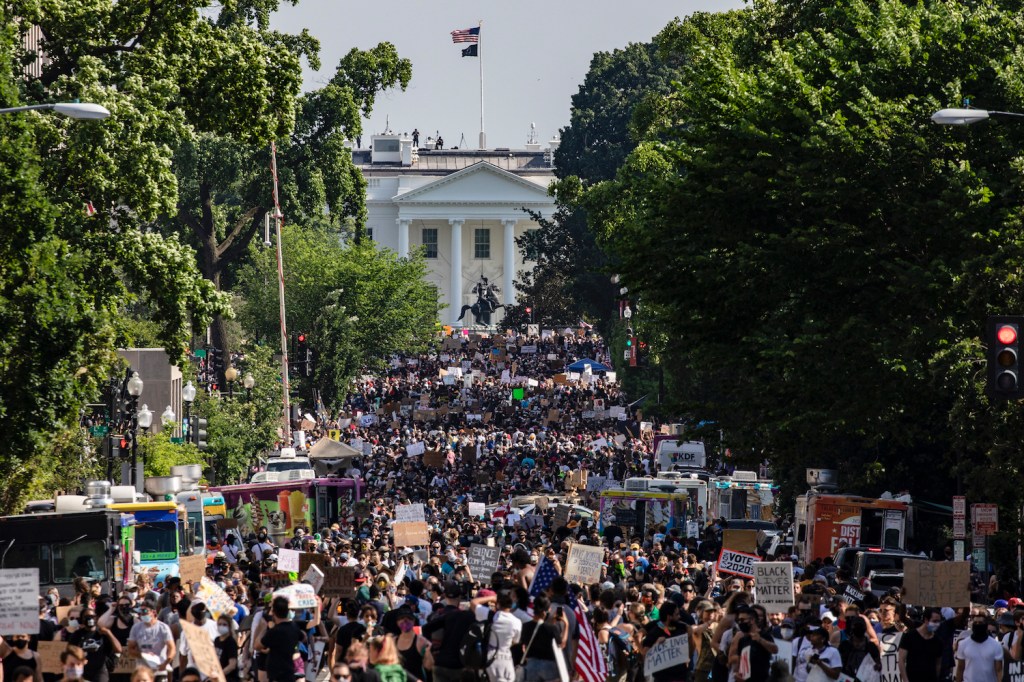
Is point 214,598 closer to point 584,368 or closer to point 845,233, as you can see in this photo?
point 845,233

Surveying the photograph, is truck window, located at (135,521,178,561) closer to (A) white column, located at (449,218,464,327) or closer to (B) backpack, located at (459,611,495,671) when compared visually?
(B) backpack, located at (459,611,495,671)

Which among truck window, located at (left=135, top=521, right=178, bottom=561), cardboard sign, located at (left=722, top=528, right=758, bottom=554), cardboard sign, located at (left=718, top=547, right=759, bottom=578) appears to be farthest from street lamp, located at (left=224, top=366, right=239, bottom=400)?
cardboard sign, located at (left=718, top=547, right=759, bottom=578)

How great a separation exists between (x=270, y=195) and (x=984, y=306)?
40.0 metres

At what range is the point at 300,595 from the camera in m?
19.2

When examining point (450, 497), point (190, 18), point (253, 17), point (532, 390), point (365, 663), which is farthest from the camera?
point (532, 390)

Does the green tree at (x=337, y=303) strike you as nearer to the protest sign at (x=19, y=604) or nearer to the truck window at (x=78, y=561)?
the truck window at (x=78, y=561)

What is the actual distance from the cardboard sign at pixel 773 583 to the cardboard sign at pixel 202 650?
19.2 feet

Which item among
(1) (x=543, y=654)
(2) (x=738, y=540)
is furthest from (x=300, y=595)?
(2) (x=738, y=540)

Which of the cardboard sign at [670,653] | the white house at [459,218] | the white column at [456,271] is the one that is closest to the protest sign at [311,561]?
the cardboard sign at [670,653]

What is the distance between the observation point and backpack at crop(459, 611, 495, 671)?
1639 centimetres

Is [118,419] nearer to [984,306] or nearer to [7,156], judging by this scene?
[7,156]

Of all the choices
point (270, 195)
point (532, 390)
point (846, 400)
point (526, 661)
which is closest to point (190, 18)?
point (846, 400)

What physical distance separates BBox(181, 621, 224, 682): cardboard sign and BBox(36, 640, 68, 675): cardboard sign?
2.03m

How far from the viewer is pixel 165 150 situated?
33188 mm
